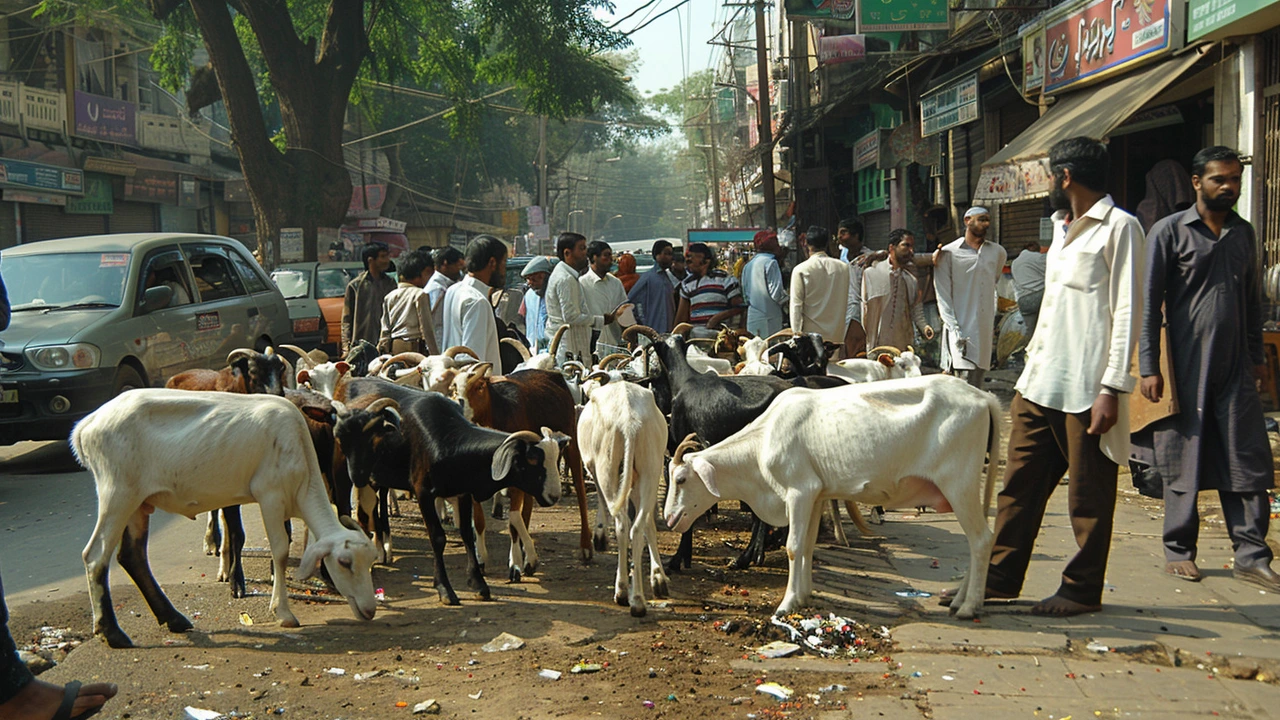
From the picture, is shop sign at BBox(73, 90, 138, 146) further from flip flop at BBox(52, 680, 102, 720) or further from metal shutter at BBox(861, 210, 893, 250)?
flip flop at BBox(52, 680, 102, 720)

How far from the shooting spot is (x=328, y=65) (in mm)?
23016

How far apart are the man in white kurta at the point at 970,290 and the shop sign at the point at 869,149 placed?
47.8 ft

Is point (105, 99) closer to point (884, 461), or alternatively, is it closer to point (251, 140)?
point (251, 140)

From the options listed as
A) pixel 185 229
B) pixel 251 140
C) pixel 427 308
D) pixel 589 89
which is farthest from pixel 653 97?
pixel 427 308

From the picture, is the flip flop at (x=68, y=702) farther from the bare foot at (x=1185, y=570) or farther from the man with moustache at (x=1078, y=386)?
the bare foot at (x=1185, y=570)

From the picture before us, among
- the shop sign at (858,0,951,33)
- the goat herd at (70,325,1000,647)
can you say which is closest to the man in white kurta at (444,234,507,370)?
the goat herd at (70,325,1000,647)

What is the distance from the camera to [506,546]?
7281 millimetres

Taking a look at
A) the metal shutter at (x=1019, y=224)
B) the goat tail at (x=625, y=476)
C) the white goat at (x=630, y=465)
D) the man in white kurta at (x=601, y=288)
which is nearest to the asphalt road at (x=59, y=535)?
the white goat at (x=630, y=465)

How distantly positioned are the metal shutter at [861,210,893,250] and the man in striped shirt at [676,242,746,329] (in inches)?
566

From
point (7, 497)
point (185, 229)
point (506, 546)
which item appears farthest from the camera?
point (185, 229)

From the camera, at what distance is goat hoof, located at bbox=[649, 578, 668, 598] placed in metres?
5.73

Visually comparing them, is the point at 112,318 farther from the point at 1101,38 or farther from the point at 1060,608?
the point at 1101,38

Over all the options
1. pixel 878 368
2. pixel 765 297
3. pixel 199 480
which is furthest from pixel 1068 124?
pixel 199 480

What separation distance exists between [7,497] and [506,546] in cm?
435
